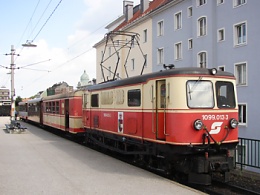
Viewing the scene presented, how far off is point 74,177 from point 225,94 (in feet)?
14.9

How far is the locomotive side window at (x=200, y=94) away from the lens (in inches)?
338

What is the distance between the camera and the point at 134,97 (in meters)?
10.4

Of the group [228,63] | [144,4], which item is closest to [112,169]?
[228,63]

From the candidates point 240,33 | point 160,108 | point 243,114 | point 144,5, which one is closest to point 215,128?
point 160,108

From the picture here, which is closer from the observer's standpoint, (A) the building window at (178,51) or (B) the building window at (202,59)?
(B) the building window at (202,59)

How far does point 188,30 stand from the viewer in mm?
30406

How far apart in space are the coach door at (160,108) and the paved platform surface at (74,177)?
3.78ft

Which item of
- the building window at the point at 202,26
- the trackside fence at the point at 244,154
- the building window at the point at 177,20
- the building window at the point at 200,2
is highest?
the building window at the point at 200,2

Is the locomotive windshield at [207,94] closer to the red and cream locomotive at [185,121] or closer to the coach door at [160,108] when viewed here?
the red and cream locomotive at [185,121]

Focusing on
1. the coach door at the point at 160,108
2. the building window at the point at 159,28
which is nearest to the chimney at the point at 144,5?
the building window at the point at 159,28

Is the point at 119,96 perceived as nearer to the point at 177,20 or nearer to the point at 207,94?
the point at 207,94

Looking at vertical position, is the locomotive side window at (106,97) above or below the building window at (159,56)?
below

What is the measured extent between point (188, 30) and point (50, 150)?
67.0ft

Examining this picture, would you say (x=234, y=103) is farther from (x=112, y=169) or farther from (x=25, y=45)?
(x=25, y=45)
